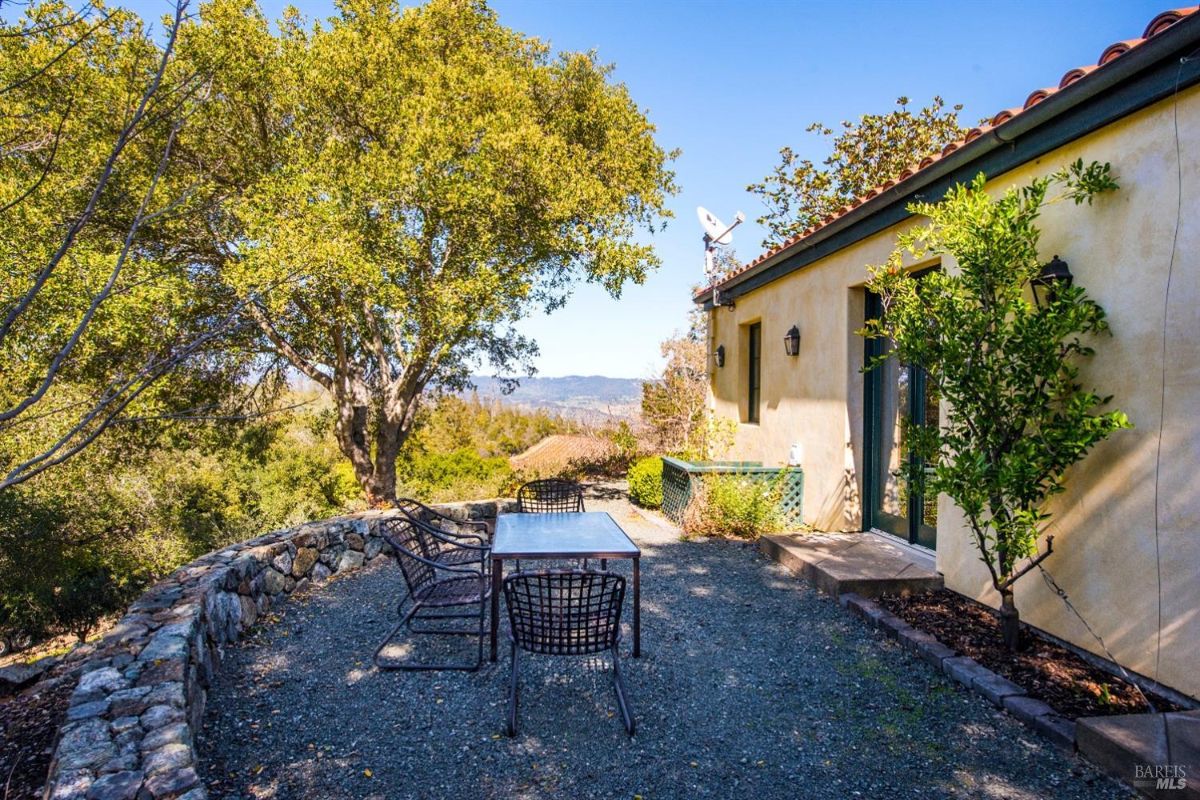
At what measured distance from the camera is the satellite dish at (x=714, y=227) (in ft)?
30.7

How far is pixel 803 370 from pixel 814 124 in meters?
8.59

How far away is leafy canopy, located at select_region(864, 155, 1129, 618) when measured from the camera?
135 inches

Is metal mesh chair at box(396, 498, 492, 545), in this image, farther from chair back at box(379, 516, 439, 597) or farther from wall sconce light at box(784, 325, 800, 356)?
wall sconce light at box(784, 325, 800, 356)

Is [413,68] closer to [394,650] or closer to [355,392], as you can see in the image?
[355,392]

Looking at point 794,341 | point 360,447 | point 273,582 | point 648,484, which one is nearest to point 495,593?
point 273,582

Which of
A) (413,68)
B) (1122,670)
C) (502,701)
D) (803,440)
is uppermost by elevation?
(413,68)

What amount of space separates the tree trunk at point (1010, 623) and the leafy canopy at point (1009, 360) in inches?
1.4

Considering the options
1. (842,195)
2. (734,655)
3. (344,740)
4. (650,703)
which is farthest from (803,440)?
(842,195)

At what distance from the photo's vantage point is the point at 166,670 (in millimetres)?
2881

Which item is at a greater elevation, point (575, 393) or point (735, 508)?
point (575, 393)

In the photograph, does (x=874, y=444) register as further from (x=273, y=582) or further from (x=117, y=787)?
(x=117, y=787)

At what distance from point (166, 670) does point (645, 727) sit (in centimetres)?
222

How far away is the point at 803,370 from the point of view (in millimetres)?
7137

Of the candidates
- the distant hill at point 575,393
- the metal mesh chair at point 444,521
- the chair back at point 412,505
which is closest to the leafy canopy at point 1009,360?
the metal mesh chair at point 444,521
